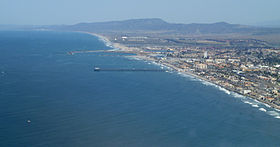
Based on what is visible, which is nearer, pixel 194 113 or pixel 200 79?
pixel 194 113

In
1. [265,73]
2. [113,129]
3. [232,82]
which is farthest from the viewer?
[265,73]

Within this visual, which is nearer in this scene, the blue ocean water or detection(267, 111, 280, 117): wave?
the blue ocean water

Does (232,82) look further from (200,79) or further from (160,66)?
(160,66)

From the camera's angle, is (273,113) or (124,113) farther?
(273,113)

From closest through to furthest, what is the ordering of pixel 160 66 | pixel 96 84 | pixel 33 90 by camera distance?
pixel 33 90 → pixel 96 84 → pixel 160 66

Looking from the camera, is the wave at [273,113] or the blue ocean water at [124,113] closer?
the blue ocean water at [124,113]

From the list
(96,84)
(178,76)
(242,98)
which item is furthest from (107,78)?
(242,98)

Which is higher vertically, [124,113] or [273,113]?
[124,113]
